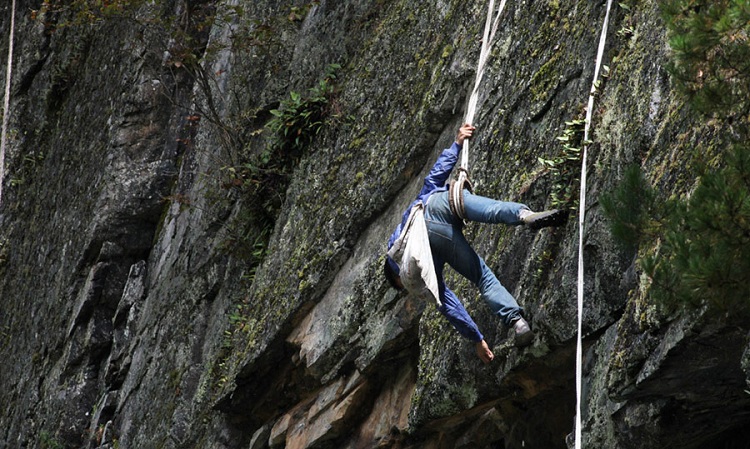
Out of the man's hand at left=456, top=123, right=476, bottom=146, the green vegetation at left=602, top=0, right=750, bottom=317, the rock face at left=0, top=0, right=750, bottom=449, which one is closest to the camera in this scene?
the green vegetation at left=602, top=0, right=750, bottom=317

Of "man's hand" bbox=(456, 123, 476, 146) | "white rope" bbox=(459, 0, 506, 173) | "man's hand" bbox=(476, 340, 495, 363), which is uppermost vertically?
"white rope" bbox=(459, 0, 506, 173)

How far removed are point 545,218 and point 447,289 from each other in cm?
115

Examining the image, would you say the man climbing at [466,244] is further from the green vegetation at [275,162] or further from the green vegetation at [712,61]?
the green vegetation at [275,162]

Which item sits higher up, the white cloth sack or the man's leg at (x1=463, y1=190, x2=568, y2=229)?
the man's leg at (x1=463, y1=190, x2=568, y2=229)

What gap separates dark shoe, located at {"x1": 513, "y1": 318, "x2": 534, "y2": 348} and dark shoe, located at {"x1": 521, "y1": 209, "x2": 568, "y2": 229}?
2.05 feet

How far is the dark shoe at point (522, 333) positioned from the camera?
7.96 meters

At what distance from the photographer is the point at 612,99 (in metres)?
8.23

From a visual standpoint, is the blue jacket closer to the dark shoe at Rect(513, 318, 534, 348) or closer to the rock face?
the rock face

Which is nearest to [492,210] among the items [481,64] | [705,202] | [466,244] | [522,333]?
[466,244]

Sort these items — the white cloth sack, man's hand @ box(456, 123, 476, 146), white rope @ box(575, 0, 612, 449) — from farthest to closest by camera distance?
man's hand @ box(456, 123, 476, 146)
the white cloth sack
white rope @ box(575, 0, 612, 449)

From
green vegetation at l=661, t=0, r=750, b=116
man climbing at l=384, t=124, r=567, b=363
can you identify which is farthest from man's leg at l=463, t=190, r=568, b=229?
green vegetation at l=661, t=0, r=750, b=116

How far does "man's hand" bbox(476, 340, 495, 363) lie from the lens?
8.42 meters

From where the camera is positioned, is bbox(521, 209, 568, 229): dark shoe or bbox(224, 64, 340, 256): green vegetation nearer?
bbox(521, 209, 568, 229): dark shoe

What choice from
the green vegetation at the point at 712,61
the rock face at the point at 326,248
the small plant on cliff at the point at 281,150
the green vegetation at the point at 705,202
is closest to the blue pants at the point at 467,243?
the rock face at the point at 326,248
